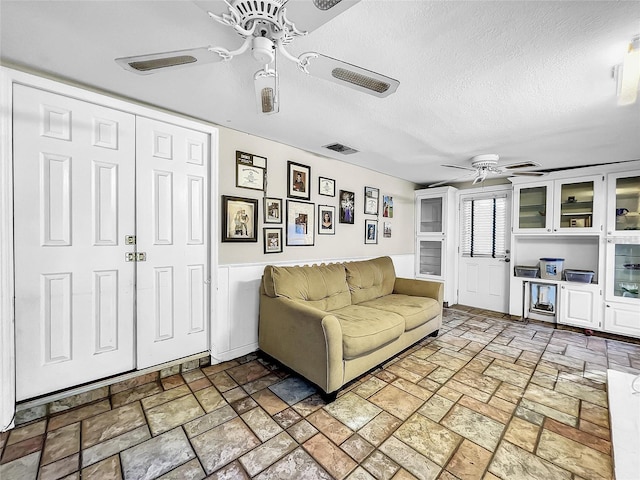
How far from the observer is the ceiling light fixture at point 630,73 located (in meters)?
1.42

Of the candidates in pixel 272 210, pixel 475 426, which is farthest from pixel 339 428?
pixel 272 210

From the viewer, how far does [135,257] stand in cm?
225

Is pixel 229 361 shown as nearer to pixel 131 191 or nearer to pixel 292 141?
pixel 131 191

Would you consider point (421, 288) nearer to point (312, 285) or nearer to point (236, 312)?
point (312, 285)

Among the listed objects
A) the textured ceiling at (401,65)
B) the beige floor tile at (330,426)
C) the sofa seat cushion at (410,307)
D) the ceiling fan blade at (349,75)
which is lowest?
the beige floor tile at (330,426)

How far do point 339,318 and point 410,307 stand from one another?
3.06 feet

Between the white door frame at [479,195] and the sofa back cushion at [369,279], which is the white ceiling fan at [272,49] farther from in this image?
the white door frame at [479,195]

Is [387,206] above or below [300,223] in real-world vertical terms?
above

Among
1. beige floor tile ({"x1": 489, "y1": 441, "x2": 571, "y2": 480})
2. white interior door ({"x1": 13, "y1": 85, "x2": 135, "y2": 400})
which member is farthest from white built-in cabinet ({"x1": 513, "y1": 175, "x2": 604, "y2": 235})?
white interior door ({"x1": 13, "y1": 85, "x2": 135, "y2": 400})

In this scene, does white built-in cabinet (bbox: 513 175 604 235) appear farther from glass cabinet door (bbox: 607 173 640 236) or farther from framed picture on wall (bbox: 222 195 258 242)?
framed picture on wall (bbox: 222 195 258 242)

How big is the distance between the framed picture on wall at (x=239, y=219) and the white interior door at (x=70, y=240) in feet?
2.52

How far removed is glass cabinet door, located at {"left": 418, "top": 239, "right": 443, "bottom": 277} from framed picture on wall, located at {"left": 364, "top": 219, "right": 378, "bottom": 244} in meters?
1.36

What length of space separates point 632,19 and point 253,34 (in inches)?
68.9

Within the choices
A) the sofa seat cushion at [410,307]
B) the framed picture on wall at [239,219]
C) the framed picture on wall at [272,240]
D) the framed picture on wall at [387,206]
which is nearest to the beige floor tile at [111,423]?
the framed picture on wall at [239,219]
